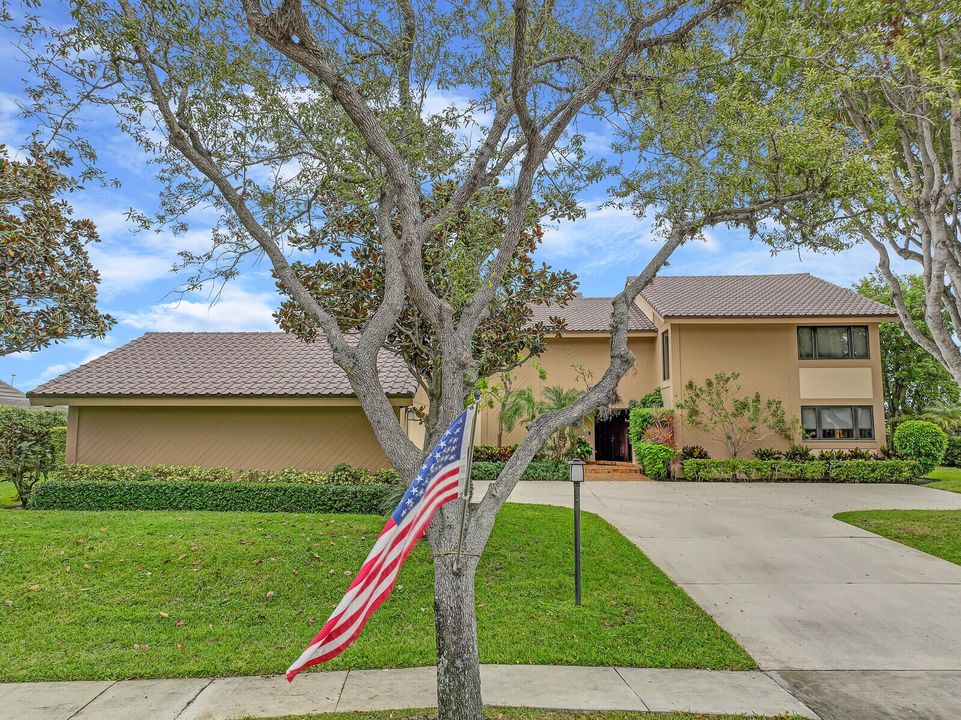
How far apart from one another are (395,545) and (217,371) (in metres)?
13.6

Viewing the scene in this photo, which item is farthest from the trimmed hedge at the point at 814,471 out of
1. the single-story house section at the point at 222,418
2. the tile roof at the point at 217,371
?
the tile roof at the point at 217,371

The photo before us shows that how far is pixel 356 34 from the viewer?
710cm

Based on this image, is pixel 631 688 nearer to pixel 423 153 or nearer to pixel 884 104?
pixel 423 153

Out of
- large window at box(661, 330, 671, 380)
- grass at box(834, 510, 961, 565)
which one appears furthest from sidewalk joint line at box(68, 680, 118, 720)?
large window at box(661, 330, 671, 380)

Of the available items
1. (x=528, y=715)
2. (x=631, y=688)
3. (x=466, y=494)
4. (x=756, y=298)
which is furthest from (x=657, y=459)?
(x=466, y=494)

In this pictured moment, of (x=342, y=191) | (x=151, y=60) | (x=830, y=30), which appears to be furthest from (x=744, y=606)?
(x=151, y=60)

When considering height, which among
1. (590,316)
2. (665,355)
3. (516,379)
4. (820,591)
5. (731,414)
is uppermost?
(590,316)

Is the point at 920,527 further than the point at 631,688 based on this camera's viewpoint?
Yes

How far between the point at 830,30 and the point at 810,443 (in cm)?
1595

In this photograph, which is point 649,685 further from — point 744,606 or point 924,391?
point 924,391

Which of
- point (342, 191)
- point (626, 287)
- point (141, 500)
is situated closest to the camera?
point (626, 287)

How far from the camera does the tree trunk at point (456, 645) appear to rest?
14.8 ft

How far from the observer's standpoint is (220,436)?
591 inches

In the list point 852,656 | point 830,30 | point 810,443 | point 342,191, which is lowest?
point 852,656
